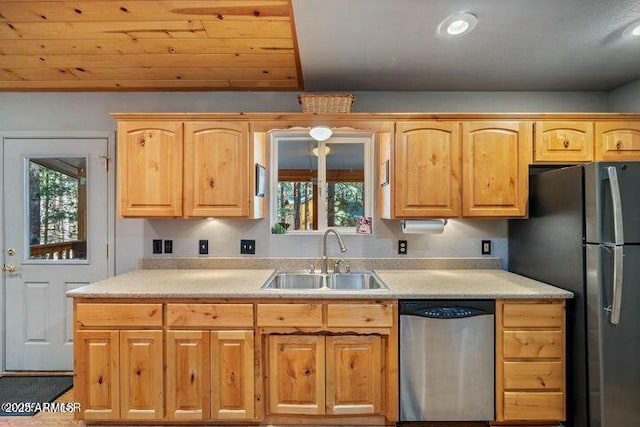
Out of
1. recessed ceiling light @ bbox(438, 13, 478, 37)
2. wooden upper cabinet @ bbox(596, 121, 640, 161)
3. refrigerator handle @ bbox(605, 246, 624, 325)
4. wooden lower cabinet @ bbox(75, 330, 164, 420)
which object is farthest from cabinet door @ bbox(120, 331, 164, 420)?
wooden upper cabinet @ bbox(596, 121, 640, 161)

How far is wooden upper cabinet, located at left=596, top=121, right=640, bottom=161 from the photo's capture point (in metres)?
2.40

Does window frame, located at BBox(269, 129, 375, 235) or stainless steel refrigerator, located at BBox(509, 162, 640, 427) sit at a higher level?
window frame, located at BBox(269, 129, 375, 235)

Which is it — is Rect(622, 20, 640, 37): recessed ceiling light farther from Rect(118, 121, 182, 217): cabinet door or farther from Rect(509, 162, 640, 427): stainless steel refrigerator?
Rect(118, 121, 182, 217): cabinet door

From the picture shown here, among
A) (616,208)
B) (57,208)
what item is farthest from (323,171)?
(57,208)

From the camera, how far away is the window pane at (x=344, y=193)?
9.32 ft

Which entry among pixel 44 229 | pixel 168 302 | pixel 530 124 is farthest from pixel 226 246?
pixel 530 124

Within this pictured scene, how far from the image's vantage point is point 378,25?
1930 mm

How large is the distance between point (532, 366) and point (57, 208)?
3.62 meters

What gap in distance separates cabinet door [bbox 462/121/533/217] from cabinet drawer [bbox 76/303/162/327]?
7.23 feet

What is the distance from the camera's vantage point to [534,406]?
203cm

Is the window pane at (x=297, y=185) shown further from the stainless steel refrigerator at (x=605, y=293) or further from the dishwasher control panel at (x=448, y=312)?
the stainless steel refrigerator at (x=605, y=293)

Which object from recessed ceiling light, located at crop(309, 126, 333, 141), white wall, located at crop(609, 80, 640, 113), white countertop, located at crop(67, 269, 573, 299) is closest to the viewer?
white countertop, located at crop(67, 269, 573, 299)

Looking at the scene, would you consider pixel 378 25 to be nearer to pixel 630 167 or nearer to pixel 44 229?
pixel 630 167

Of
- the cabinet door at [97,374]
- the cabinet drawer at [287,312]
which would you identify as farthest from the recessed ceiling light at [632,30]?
the cabinet door at [97,374]
